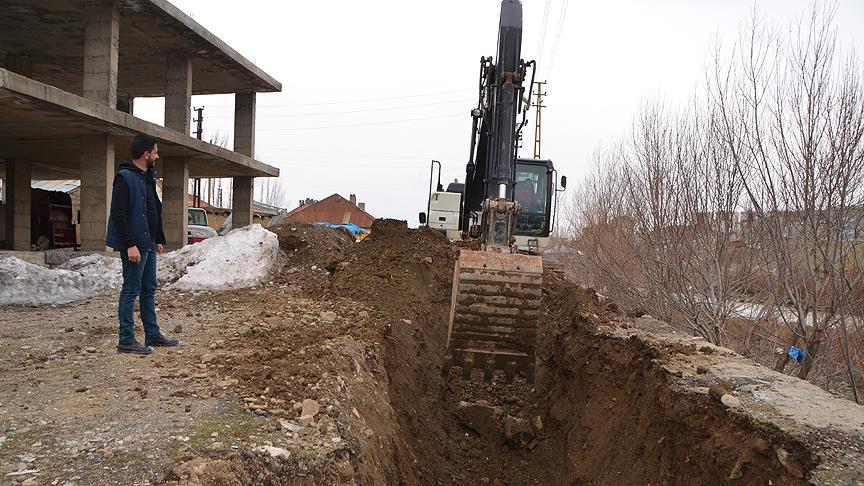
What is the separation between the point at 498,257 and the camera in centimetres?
619

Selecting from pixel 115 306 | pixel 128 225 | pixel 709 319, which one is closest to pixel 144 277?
pixel 128 225

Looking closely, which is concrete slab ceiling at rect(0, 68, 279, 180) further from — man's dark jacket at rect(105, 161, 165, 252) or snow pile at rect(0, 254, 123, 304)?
man's dark jacket at rect(105, 161, 165, 252)

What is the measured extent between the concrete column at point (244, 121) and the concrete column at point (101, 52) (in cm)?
692

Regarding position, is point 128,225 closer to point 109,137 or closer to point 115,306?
point 115,306

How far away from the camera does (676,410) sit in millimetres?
4344

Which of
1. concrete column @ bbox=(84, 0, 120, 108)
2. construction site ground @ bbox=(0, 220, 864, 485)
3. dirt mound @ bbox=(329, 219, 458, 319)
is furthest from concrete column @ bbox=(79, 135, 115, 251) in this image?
dirt mound @ bbox=(329, 219, 458, 319)

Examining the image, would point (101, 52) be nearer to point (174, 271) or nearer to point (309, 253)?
point (174, 271)

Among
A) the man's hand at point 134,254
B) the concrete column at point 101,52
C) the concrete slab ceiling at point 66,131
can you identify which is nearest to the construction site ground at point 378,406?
the man's hand at point 134,254

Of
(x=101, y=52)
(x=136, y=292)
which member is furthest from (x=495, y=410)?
(x=101, y=52)

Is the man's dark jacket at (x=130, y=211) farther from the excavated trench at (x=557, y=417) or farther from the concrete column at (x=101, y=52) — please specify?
the concrete column at (x=101, y=52)

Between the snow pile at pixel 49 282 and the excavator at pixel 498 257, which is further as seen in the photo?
the snow pile at pixel 49 282

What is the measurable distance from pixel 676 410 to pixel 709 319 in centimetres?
762

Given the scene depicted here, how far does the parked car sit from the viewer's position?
20.7 meters

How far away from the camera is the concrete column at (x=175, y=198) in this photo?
15.7 m
